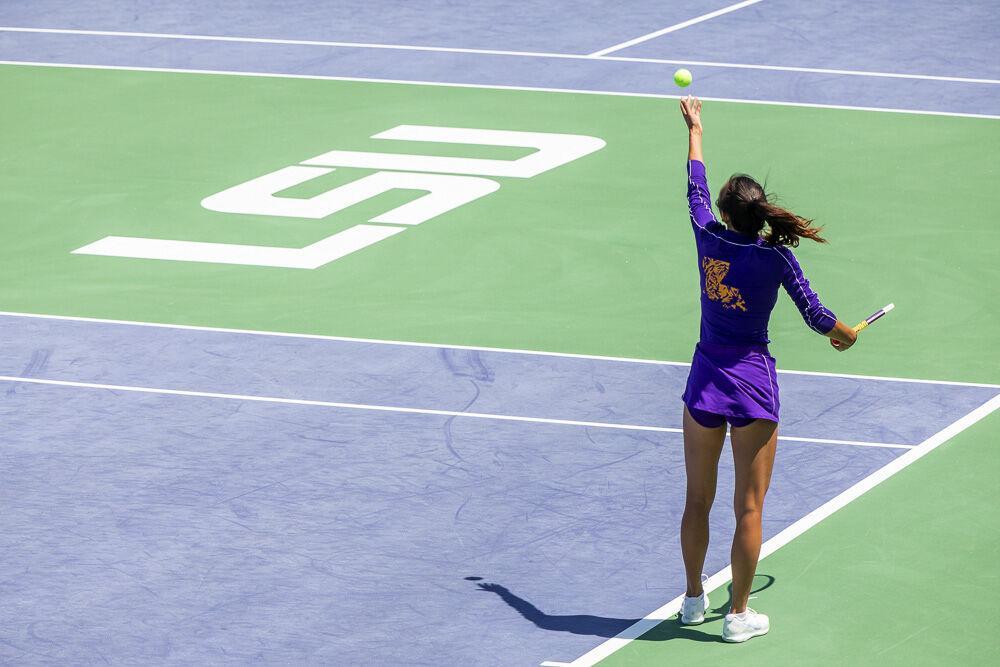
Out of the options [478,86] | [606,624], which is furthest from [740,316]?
[478,86]

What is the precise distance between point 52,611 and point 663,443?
403 cm

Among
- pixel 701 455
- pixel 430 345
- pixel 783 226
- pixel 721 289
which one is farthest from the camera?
pixel 430 345

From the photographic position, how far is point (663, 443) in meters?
11.5

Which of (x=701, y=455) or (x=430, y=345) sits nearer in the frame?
(x=701, y=455)

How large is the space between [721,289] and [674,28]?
15427 millimetres

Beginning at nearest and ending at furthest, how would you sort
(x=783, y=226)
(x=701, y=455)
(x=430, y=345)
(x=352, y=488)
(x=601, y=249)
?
1. (x=783, y=226)
2. (x=701, y=455)
3. (x=352, y=488)
4. (x=430, y=345)
5. (x=601, y=249)

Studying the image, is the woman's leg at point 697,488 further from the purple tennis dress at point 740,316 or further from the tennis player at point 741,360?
the purple tennis dress at point 740,316

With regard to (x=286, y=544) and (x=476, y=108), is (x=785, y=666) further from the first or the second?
(x=476, y=108)

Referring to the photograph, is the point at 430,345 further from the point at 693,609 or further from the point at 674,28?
the point at 674,28

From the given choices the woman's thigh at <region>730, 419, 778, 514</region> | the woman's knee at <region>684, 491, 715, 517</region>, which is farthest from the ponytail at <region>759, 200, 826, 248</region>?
the woman's knee at <region>684, 491, 715, 517</region>

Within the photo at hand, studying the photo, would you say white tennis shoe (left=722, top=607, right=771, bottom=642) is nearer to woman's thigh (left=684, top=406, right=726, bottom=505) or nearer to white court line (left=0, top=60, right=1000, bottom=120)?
woman's thigh (left=684, top=406, right=726, bottom=505)

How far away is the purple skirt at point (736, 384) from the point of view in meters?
8.62

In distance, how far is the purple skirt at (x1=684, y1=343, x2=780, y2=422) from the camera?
28.3 ft

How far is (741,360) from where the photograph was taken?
8.70 meters
